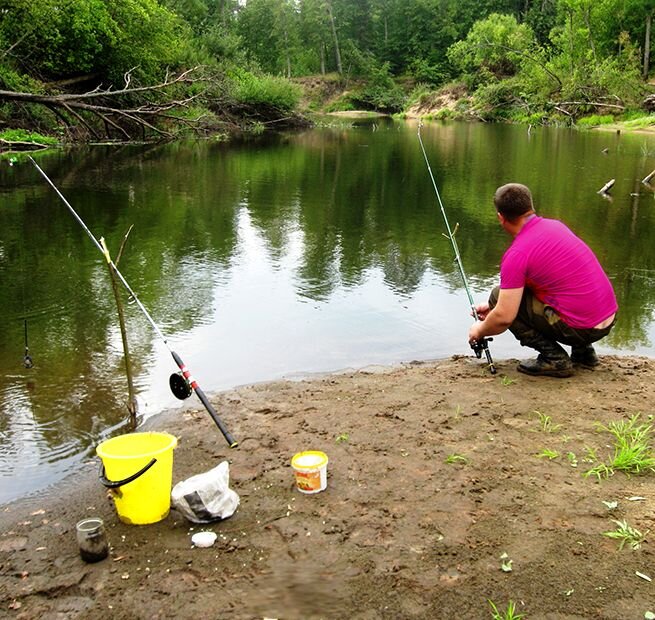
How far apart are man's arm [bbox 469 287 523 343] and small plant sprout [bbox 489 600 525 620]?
8.53 ft

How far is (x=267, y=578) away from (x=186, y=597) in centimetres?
36

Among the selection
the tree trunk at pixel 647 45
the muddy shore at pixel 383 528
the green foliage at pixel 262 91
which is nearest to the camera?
the muddy shore at pixel 383 528

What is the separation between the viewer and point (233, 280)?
9.40 m

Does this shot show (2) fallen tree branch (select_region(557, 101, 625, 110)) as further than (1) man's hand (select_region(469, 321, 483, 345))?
Yes

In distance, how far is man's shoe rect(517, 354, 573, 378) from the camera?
5270 mm

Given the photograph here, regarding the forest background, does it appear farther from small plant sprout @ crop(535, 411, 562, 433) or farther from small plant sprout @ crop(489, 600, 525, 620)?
small plant sprout @ crop(489, 600, 525, 620)

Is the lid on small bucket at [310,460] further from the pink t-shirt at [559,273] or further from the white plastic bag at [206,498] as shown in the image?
the pink t-shirt at [559,273]

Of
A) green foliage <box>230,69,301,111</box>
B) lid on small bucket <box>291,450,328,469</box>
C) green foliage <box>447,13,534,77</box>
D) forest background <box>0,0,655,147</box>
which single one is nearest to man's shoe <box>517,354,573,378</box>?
lid on small bucket <box>291,450,328,469</box>

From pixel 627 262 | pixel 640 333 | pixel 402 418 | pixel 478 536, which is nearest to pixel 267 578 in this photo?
pixel 478 536

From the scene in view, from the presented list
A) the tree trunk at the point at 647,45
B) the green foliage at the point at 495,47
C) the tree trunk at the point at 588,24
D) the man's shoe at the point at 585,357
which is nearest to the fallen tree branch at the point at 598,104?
the tree trunk at the point at 647,45

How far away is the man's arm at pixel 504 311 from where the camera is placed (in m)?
4.96

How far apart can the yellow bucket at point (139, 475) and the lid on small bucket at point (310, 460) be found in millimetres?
671

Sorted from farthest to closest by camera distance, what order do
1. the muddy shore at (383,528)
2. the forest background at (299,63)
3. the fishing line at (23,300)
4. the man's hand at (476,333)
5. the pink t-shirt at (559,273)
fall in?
the forest background at (299,63) → the fishing line at (23,300) → the man's hand at (476,333) → the pink t-shirt at (559,273) → the muddy shore at (383,528)

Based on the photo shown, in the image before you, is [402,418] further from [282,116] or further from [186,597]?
[282,116]
